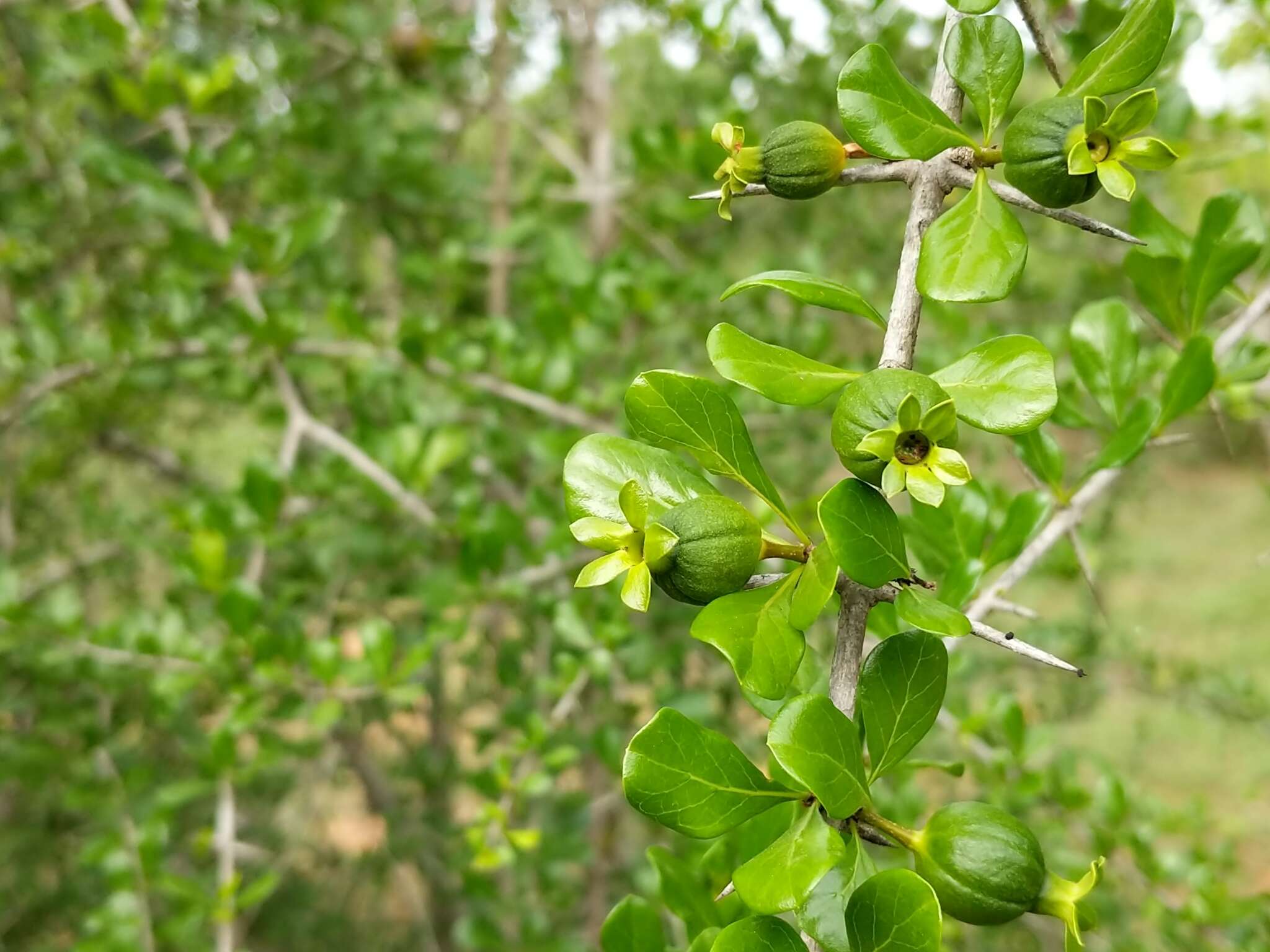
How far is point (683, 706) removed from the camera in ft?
3.93

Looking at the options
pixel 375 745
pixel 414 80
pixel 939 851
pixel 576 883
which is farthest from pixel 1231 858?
pixel 375 745

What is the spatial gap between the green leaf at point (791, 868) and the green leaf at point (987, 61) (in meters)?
0.31

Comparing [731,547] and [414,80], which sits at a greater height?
[414,80]

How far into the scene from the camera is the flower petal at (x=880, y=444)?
13.3 inches

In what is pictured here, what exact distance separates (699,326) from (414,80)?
71cm

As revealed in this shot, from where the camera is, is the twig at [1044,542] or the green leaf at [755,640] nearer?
the green leaf at [755,640]

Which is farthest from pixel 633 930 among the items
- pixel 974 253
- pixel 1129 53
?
pixel 1129 53

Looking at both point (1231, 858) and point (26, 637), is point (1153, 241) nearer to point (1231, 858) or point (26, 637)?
point (1231, 858)

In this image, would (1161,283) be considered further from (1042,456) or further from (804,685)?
(804,685)

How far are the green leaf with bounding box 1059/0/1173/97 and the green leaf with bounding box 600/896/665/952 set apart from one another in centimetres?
43

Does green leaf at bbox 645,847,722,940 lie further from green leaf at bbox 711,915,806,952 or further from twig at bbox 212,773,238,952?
twig at bbox 212,773,238,952

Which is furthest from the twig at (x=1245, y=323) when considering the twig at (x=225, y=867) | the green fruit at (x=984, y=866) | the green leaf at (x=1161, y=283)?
the twig at (x=225, y=867)

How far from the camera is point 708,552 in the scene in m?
0.36

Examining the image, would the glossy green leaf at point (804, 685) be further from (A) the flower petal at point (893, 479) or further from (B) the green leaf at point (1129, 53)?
(B) the green leaf at point (1129, 53)
